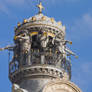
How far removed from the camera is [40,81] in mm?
63312

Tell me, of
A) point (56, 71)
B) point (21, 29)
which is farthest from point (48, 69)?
point (21, 29)

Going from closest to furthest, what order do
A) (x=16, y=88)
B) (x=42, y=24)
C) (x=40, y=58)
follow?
(x=16, y=88) → (x=40, y=58) → (x=42, y=24)

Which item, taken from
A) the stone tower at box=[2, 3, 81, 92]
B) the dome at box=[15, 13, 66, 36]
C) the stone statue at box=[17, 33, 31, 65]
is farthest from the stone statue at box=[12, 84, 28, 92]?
the dome at box=[15, 13, 66, 36]

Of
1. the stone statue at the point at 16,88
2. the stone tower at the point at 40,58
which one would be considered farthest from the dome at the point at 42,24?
the stone statue at the point at 16,88

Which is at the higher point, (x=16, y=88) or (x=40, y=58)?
(x=40, y=58)

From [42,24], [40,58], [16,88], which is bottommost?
[16,88]

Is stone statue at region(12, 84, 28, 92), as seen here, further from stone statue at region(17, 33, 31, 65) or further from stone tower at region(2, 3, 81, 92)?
stone statue at region(17, 33, 31, 65)

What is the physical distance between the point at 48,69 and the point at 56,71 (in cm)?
90

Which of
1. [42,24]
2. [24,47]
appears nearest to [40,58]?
[24,47]

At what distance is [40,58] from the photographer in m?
64.6

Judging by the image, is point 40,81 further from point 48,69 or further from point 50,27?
point 50,27

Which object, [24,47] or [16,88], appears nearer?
[16,88]

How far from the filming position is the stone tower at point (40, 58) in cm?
6303

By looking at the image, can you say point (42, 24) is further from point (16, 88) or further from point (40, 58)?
point (16, 88)
